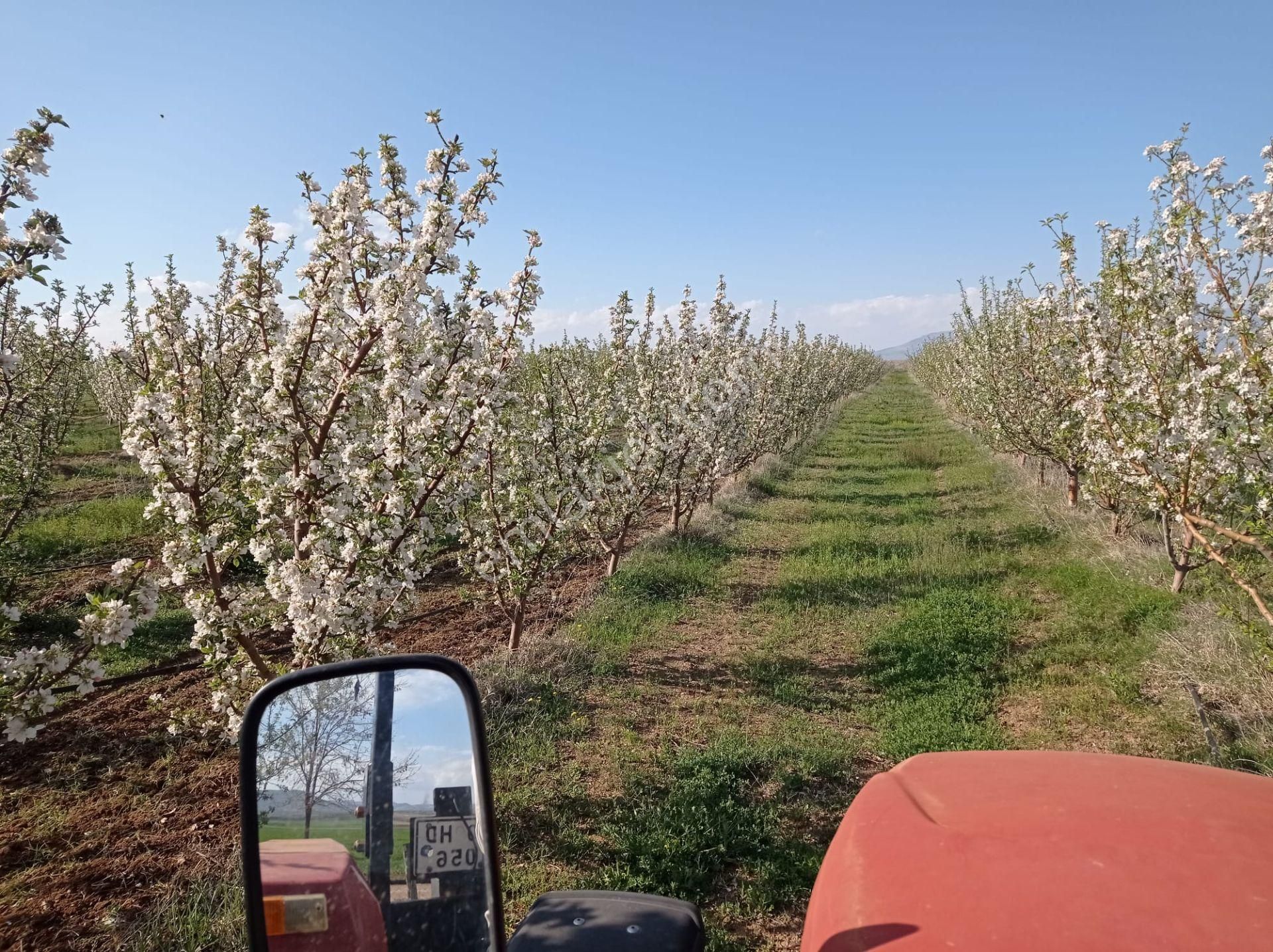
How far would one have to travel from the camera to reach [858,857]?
161cm

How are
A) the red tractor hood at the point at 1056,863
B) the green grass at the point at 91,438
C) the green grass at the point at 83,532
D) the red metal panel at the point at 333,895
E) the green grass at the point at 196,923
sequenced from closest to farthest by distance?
1. the red tractor hood at the point at 1056,863
2. the red metal panel at the point at 333,895
3. the green grass at the point at 196,923
4. the green grass at the point at 83,532
5. the green grass at the point at 91,438

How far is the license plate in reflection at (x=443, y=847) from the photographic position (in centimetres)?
156

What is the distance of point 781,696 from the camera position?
20.7 feet

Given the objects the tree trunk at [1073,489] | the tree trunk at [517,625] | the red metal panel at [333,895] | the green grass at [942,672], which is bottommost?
the green grass at [942,672]

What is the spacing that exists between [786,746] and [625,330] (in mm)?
6246

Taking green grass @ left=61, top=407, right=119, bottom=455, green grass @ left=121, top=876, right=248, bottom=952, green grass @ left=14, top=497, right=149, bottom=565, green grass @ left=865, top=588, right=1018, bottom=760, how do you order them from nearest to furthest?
green grass @ left=121, top=876, right=248, bottom=952 < green grass @ left=865, top=588, right=1018, bottom=760 < green grass @ left=14, top=497, right=149, bottom=565 < green grass @ left=61, top=407, right=119, bottom=455

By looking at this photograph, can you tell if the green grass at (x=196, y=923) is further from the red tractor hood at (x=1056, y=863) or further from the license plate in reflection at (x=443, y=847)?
the red tractor hood at (x=1056, y=863)

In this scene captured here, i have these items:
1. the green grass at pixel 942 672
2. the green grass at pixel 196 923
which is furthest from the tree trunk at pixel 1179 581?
the green grass at pixel 196 923

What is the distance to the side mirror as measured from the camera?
1470 mm

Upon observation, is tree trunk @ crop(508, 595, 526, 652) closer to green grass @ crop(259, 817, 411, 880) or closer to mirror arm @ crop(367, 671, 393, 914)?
mirror arm @ crop(367, 671, 393, 914)

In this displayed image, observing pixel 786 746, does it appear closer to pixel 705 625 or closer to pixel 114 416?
pixel 705 625

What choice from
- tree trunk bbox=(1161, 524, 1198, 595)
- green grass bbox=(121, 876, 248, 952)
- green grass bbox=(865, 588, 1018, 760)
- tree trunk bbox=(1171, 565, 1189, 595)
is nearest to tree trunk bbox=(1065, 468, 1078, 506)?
tree trunk bbox=(1161, 524, 1198, 595)

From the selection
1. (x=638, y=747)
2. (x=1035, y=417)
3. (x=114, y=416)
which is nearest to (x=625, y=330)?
(x=638, y=747)

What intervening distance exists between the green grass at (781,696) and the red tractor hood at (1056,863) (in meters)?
2.34
